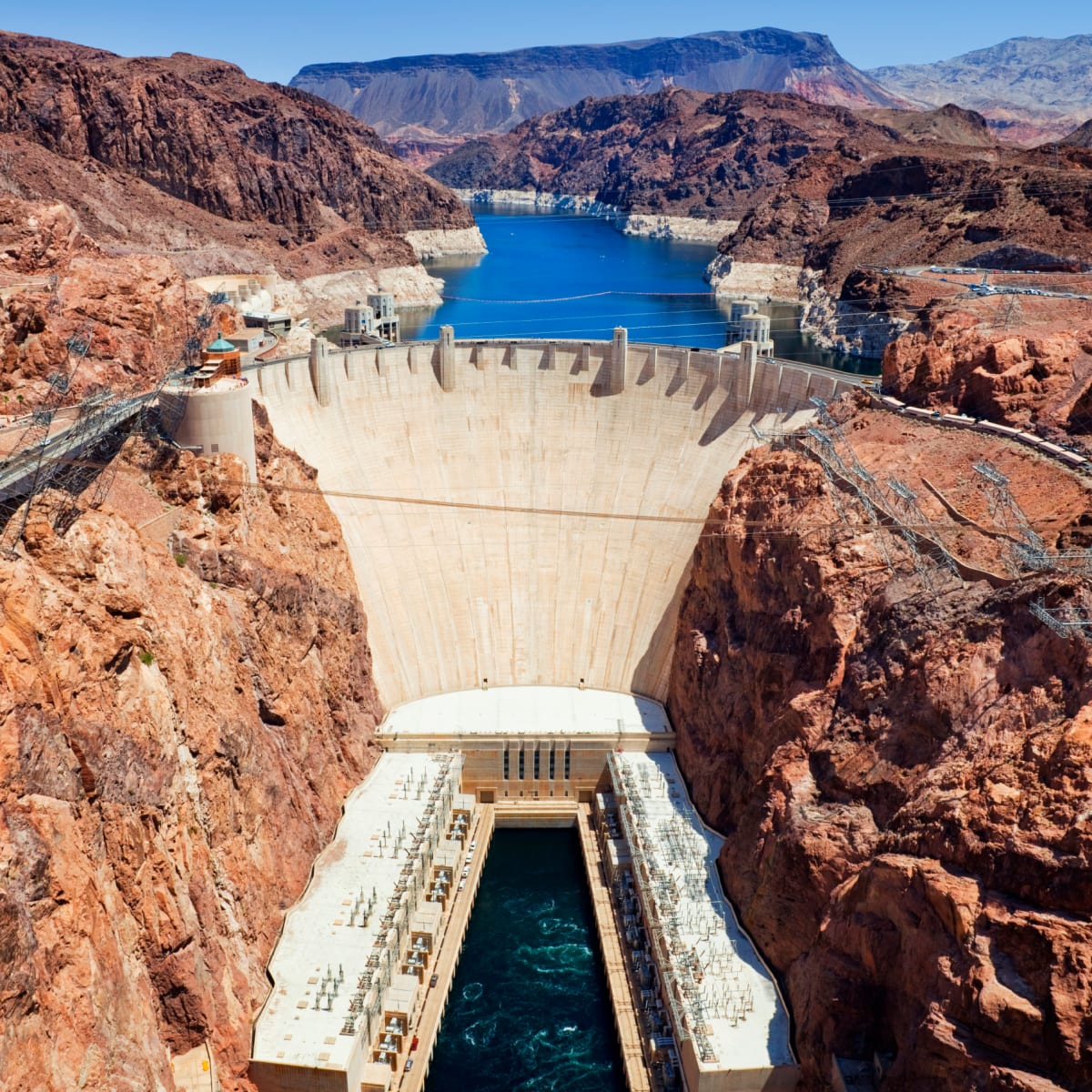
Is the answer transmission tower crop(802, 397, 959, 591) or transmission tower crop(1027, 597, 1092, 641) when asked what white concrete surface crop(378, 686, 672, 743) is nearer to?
transmission tower crop(802, 397, 959, 591)

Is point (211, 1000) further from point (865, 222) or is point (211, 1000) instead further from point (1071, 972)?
point (865, 222)

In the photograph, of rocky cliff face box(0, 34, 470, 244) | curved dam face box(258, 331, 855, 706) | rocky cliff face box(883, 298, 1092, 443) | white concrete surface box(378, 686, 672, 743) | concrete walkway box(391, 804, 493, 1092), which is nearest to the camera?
concrete walkway box(391, 804, 493, 1092)

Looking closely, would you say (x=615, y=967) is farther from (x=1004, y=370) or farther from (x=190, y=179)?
(x=190, y=179)

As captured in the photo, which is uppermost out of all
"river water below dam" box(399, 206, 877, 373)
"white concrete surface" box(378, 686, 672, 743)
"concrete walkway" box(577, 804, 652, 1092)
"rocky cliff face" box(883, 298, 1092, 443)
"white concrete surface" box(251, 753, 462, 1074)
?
"rocky cliff face" box(883, 298, 1092, 443)

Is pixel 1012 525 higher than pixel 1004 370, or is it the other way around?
pixel 1004 370

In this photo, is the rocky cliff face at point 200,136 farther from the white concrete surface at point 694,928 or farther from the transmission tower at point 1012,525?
the transmission tower at point 1012,525

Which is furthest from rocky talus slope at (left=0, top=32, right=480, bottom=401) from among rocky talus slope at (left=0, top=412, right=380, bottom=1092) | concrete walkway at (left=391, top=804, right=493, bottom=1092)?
concrete walkway at (left=391, top=804, right=493, bottom=1092)

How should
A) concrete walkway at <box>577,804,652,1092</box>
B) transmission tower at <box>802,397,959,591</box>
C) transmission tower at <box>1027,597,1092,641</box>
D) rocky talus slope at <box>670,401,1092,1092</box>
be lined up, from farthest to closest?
transmission tower at <box>802,397,959,591</box> → concrete walkway at <box>577,804,652,1092</box> → transmission tower at <box>1027,597,1092,641</box> → rocky talus slope at <box>670,401,1092,1092</box>

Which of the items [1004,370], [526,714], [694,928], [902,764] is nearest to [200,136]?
[526,714]
